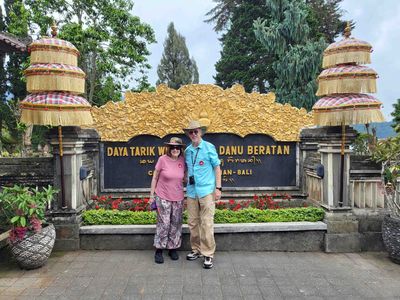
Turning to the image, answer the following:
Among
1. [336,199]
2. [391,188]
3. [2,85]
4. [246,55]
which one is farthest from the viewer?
[246,55]

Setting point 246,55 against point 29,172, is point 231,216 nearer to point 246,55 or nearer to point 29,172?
point 29,172

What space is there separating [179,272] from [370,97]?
369 cm

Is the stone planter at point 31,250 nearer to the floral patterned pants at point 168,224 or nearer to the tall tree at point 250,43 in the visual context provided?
the floral patterned pants at point 168,224

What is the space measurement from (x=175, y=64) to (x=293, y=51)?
58.9ft

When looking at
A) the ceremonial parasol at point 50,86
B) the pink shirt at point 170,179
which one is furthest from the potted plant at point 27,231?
the pink shirt at point 170,179

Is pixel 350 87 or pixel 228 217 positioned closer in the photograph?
pixel 350 87

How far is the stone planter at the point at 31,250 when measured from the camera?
4.39 meters

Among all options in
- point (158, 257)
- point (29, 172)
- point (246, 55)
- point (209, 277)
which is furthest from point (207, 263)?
point (246, 55)

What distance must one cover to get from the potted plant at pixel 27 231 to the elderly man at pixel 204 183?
6.48 feet

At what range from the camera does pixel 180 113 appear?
6480 millimetres

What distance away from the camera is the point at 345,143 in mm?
5367

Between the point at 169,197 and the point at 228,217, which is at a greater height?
the point at 169,197

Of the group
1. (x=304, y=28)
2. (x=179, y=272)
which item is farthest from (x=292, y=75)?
(x=179, y=272)

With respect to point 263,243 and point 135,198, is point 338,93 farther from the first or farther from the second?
point 135,198
